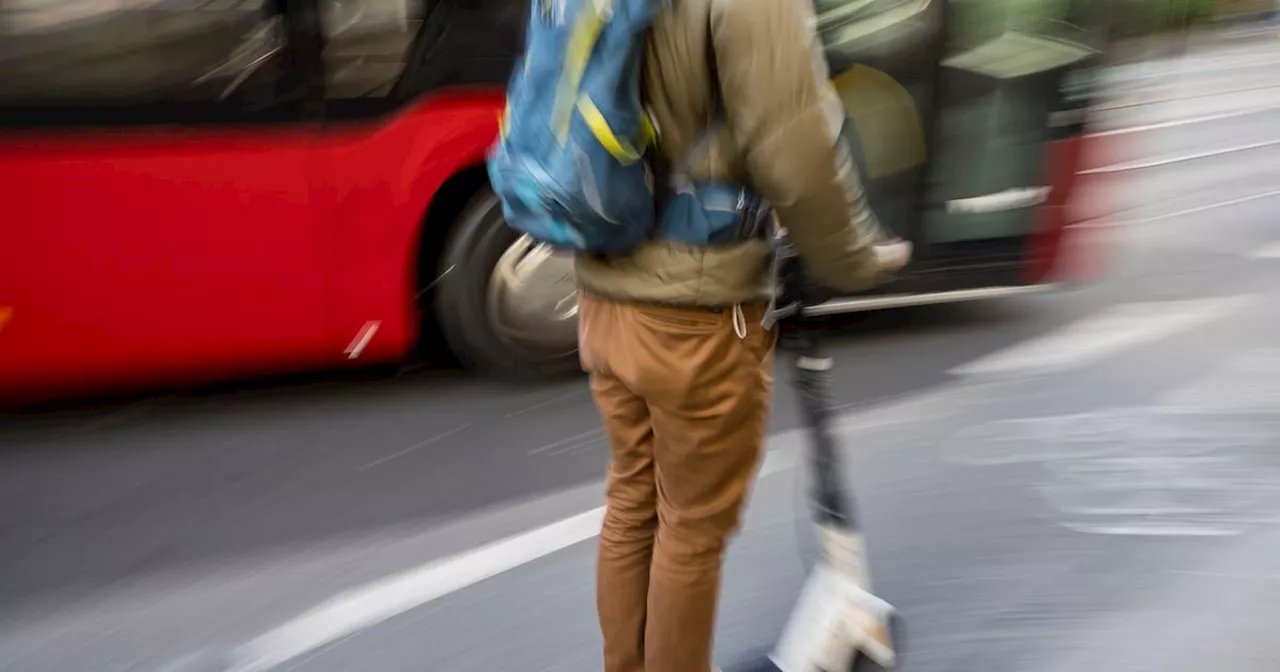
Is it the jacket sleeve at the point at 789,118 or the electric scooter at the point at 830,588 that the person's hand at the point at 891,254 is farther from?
the electric scooter at the point at 830,588

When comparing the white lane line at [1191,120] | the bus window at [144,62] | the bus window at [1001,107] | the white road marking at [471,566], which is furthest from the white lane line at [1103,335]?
the white lane line at [1191,120]

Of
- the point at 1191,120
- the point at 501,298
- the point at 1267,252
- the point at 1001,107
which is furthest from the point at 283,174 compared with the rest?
the point at 1191,120

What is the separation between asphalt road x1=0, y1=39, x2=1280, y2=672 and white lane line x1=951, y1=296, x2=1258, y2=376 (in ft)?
0.08

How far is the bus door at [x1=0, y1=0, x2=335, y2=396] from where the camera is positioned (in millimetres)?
3361

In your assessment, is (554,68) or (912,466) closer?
(554,68)

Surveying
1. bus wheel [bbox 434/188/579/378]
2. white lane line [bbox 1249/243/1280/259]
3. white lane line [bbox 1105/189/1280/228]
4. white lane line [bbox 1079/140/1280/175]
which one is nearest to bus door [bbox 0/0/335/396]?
bus wheel [bbox 434/188/579/378]

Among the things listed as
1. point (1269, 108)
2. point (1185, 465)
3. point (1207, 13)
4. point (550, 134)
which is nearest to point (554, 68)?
point (550, 134)

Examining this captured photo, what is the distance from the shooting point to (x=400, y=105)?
3.73 meters

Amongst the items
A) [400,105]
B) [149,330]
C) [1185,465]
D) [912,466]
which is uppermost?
[400,105]

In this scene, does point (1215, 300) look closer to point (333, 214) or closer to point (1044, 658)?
point (1044, 658)

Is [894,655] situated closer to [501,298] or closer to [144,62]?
[501,298]

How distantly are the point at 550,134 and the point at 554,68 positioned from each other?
0.10 metres

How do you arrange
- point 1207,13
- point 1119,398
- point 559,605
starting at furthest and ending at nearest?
1. point 1207,13
2. point 1119,398
3. point 559,605

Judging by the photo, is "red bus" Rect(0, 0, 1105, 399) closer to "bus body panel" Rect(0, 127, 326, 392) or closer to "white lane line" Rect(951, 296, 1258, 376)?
"bus body panel" Rect(0, 127, 326, 392)
